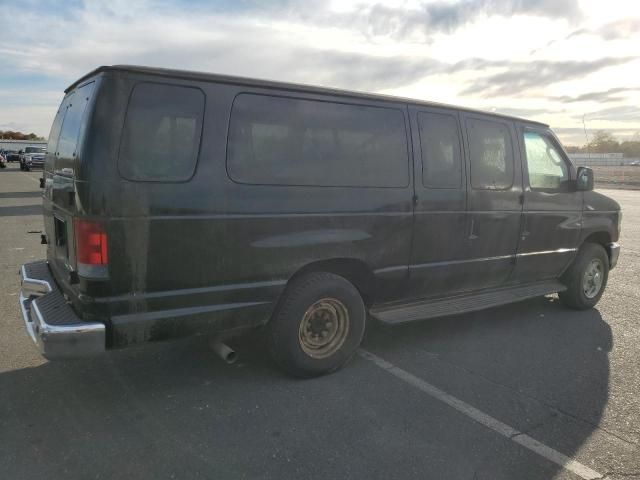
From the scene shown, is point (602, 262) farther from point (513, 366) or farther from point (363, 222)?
point (363, 222)

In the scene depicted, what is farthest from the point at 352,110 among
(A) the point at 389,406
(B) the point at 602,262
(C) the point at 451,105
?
(B) the point at 602,262

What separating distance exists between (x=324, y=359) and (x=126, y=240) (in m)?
1.74

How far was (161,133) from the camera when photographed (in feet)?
10.5

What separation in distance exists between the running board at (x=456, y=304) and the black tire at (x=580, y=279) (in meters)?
0.23

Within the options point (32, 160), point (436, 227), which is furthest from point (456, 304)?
point (32, 160)

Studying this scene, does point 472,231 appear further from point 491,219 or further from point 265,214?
point 265,214

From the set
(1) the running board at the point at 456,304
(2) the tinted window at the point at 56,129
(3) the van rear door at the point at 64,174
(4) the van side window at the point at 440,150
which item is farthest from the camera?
(4) the van side window at the point at 440,150

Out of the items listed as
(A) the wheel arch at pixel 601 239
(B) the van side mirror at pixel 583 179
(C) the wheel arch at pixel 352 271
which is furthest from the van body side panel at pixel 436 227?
(A) the wheel arch at pixel 601 239

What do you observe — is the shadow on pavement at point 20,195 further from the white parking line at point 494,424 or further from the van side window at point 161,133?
the white parking line at point 494,424

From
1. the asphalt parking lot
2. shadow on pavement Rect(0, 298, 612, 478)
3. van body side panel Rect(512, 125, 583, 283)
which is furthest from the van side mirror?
shadow on pavement Rect(0, 298, 612, 478)

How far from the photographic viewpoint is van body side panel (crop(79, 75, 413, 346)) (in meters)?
3.10

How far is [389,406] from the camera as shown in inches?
140

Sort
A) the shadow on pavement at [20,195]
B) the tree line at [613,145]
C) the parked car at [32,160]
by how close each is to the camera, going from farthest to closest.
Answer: the tree line at [613,145], the parked car at [32,160], the shadow on pavement at [20,195]

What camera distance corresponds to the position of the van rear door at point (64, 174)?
3.22 m
